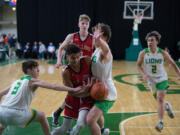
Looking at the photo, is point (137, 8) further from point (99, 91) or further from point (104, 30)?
point (99, 91)

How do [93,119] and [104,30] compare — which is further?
[104,30]

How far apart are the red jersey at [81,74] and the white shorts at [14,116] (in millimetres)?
723

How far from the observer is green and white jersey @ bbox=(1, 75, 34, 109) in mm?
2711

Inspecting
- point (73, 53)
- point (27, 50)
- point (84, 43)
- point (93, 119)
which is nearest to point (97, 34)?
point (73, 53)

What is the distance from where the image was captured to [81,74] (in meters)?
3.01

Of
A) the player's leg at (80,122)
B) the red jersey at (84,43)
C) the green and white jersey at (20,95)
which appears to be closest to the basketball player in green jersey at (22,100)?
the green and white jersey at (20,95)

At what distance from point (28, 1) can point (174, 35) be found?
11.4m

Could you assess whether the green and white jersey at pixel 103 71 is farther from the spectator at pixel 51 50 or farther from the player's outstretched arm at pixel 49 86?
the spectator at pixel 51 50

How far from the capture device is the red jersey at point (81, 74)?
9.86ft

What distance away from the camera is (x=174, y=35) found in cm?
1711

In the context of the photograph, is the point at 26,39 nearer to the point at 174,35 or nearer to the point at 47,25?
the point at 47,25

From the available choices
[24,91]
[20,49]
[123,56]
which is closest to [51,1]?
[20,49]

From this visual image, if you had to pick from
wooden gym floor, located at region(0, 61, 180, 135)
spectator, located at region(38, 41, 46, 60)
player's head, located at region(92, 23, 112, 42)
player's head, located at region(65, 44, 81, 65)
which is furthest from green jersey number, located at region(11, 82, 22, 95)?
spectator, located at region(38, 41, 46, 60)

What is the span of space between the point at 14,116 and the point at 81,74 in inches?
38.6
